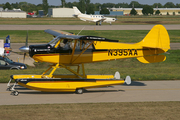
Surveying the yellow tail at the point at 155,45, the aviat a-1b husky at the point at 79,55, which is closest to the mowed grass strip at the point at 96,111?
the aviat a-1b husky at the point at 79,55

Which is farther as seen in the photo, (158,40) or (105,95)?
(158,40)

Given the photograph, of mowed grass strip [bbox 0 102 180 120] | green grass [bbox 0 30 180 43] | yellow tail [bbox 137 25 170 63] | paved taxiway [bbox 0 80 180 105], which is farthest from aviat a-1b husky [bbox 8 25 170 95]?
green grass [bbox 0 30 180 43]

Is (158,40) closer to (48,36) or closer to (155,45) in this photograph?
(155,45)

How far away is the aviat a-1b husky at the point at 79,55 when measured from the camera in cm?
1216

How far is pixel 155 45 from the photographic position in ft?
45.6

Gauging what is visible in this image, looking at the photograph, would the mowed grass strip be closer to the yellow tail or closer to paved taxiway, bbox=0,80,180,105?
paved taxiway, bbox=0,80,180,105

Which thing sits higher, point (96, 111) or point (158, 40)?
point (158, 40)

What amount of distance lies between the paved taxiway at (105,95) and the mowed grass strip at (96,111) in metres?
0.75

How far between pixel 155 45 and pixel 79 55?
418cm

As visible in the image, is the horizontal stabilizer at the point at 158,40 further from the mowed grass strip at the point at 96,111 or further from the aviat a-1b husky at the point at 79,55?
the mowed grass strip at the point at 96,111

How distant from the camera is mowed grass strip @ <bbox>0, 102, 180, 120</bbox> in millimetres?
9062

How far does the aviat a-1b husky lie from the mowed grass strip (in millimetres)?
1913

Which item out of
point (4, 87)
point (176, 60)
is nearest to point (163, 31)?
point (4, 87)

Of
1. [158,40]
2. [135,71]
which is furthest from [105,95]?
[135,71]
